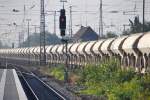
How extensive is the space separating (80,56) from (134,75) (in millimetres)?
30719

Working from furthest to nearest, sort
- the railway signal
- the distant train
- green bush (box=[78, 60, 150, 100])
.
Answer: the railway signal
the distant train
green bush (box=[78, 60, 150, 100])

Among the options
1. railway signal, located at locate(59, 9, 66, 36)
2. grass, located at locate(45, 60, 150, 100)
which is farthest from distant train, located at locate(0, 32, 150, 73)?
railway signal, located at locate(59, 9, 66, 36)

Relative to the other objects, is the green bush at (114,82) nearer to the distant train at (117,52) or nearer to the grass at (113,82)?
the grass at (113,82)

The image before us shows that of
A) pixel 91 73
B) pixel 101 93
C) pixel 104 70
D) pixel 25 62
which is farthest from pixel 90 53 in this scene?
pixel 25 62

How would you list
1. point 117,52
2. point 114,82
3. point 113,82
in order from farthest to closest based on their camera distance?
point 117,52 < point 113,82 < point 114,82

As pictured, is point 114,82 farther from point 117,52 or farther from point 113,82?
point 117,52

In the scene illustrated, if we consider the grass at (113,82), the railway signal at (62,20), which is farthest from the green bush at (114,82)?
the railway signal at (62,20)

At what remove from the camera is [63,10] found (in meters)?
55.3

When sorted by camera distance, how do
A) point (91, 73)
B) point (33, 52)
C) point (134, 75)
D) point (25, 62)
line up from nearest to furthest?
1. point (134, 75)
2. point (91, 73)
3. point (33, 52)
4. point (25, 62)

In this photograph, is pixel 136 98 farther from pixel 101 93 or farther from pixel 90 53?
pixel 90 53

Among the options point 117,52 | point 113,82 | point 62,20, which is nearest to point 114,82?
point 113,82

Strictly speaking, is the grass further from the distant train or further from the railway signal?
the railway signal

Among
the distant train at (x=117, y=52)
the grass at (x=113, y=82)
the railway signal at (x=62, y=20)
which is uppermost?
the railway signal at (x=62, y=20)

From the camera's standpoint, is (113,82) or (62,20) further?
(62,20)
